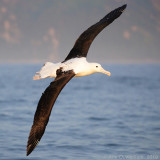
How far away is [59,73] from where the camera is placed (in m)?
10.3

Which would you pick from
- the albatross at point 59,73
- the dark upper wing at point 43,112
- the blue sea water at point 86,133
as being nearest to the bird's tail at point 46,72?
the albatross at point 59,73

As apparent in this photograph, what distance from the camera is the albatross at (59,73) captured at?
30.1 feet

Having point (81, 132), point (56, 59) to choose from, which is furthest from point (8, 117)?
point (56, 59)

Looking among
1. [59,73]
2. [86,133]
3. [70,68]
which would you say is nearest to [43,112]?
[59,73]

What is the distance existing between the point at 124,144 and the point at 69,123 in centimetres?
380

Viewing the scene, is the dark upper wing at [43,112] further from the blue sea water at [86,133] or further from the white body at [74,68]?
the blue sea water at [86,133]

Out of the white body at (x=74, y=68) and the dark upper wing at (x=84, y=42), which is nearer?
the white body at (x=74, y=68)

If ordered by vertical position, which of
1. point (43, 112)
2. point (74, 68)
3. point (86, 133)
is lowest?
point (43, 112)

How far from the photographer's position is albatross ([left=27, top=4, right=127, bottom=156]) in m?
9.18

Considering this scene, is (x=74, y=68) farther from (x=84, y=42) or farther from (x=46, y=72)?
(x=84, y=42)

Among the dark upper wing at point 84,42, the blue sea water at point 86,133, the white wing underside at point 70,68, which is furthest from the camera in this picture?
the blue sea water at point 86,133

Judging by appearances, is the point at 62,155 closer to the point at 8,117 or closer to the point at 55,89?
the point at 55,89

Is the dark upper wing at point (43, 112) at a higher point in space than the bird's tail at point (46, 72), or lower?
lower

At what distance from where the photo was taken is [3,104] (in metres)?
24.5
